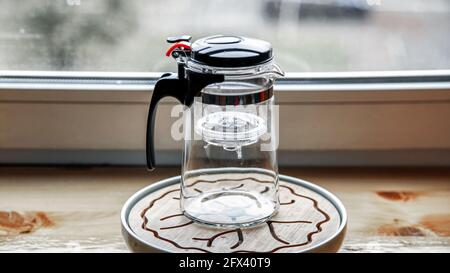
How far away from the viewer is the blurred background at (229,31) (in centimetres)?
99

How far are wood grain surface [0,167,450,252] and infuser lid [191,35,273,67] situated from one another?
0.84 ft

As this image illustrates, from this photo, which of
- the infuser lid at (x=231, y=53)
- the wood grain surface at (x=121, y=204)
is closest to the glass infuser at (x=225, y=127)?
the infuser lid at (x=231, y=53)

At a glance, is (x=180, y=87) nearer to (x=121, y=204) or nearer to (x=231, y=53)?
(x=231, y=53)

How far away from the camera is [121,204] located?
932 millimetres

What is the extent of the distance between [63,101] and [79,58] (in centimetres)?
7

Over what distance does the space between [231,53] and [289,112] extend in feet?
0.94

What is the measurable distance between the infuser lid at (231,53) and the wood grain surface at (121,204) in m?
0.26

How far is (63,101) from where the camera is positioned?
3.27ft

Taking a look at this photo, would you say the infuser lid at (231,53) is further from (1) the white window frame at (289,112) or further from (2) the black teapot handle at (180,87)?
(1) the white window frame at (289,112)

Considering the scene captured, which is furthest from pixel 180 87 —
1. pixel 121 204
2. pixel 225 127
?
pixel 121 204

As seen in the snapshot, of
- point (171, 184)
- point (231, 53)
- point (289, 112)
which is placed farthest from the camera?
point (289, 112)

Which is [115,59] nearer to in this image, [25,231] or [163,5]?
[163,5]

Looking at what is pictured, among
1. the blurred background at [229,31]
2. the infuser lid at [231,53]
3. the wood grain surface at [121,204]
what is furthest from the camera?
the blurred background at [229,31]

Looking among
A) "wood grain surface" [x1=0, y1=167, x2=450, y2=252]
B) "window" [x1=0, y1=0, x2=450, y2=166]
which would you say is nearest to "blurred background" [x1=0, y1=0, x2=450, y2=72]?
"window" [x1=0, y1=0, x2=450, y2=166]
